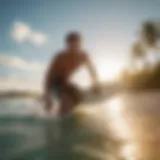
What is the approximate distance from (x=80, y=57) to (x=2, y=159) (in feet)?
1.30

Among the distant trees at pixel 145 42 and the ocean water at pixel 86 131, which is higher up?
the distant trees at pixel 145 42

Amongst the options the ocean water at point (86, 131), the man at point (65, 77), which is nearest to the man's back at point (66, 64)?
the man at point (65, 77)

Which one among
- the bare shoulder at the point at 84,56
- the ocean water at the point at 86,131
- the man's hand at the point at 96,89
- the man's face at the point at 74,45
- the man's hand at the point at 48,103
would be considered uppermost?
the man's face at the point at 74,45

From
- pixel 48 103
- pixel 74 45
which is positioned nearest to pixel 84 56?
pixel 74 45

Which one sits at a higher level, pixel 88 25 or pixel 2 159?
pixel 88 25

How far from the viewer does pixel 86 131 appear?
1.17 metres

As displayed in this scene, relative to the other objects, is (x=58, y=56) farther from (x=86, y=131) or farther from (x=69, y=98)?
(x=86, y=131)

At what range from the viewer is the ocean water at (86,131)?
1.13m

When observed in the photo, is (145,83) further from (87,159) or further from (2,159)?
(2,159)

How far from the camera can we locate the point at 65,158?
112cm

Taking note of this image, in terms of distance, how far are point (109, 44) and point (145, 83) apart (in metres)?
0.17

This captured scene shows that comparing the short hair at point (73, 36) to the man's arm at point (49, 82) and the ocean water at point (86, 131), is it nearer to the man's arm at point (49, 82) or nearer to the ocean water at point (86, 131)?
the man's arm at point (49, 82)

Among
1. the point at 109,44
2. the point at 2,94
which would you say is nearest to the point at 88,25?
the point at 109,44

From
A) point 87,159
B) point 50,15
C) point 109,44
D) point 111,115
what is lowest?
point 87,159
